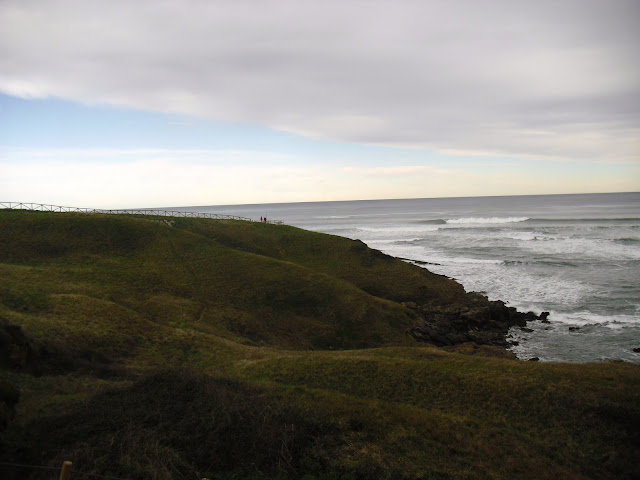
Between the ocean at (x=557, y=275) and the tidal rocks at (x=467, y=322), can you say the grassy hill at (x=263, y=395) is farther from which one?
the ocean at (x=557, y=275)

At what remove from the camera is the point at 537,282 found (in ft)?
172

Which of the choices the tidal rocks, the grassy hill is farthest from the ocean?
the grassy hill

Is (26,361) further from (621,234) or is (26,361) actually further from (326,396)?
(621,234)

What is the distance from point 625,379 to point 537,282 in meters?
36.7

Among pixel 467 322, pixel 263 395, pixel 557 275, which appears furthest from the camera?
pixel 557 275

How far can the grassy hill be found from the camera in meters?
12.2


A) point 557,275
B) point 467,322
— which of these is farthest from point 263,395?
point 557,275

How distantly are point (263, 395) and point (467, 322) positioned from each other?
26881mm

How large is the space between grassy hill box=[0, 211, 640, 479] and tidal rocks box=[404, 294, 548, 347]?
7.86 ft

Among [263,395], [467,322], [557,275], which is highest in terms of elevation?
[263,395]

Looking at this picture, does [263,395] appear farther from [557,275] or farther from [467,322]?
[557,275]

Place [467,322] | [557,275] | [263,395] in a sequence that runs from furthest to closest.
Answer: [557,275], [467,322], [263,395]

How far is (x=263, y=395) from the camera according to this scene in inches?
656

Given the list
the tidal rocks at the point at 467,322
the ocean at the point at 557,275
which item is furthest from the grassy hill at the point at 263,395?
the ocean at the point at 557,275
